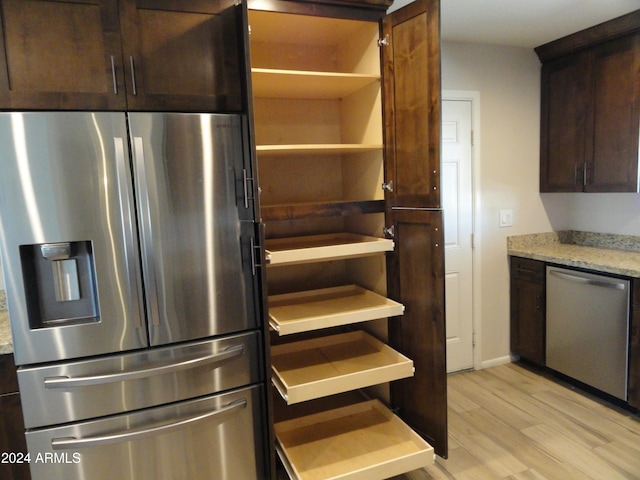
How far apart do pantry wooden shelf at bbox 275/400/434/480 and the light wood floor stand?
0.27 meters

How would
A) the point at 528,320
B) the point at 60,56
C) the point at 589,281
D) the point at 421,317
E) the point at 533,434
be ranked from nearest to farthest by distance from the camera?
the point at 60,56 → the point at 421,317 → the point at 533,434 → the point at 589,281 → the point at 528,320

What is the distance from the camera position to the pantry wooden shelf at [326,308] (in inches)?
75.1

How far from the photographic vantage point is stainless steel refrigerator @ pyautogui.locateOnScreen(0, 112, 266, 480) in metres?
1.55

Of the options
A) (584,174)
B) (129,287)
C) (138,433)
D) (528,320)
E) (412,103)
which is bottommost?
(528,320)

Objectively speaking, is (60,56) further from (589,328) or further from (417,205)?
(589,328)

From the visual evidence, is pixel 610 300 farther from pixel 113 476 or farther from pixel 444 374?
pixel 113 476

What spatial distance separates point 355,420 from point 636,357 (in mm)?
1729

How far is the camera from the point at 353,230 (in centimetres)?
249

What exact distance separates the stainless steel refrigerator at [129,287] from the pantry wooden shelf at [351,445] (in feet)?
1.12

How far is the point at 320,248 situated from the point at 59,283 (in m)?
1.07

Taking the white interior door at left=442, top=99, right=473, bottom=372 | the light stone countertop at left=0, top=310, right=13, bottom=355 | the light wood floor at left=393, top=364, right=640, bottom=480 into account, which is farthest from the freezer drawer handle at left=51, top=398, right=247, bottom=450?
the white interior door at left=442, top=99, right=473, bottom=372

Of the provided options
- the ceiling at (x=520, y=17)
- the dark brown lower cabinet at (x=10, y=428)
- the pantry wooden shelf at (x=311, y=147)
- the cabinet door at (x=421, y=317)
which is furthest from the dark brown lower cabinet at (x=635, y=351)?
the dark brown lower cabinet at (x=10, y=428)

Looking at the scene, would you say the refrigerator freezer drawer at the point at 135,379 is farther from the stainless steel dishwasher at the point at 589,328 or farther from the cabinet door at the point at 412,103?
the stainless steel dishwasher at the point at 589,328

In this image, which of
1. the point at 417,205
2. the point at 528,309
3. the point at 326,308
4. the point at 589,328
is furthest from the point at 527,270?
the point at 326,308
